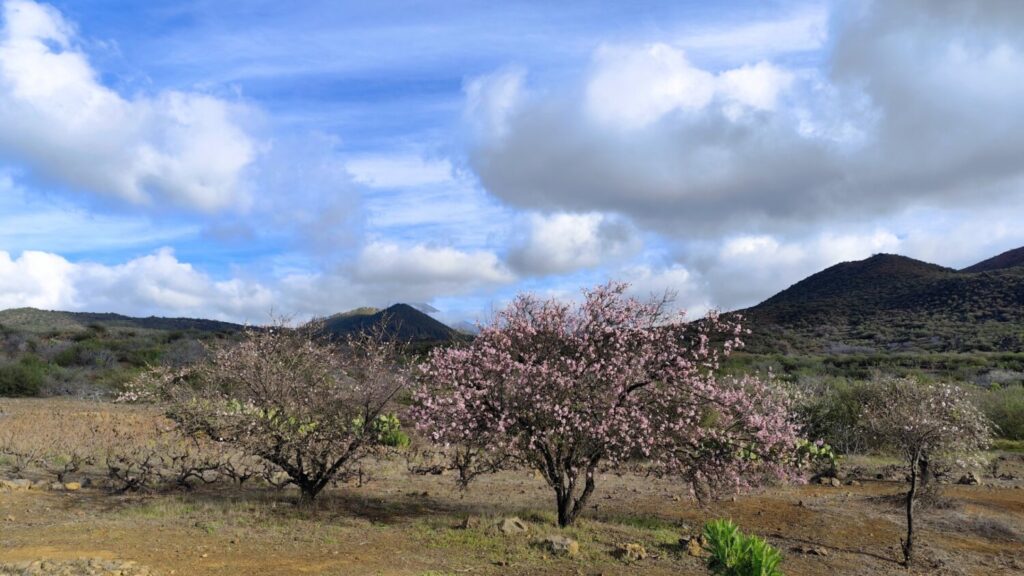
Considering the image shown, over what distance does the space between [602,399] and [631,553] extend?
221cm

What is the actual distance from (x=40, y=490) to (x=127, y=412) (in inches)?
496

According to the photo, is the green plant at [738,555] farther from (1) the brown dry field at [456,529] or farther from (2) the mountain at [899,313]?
(2) the mountain at [899,313]

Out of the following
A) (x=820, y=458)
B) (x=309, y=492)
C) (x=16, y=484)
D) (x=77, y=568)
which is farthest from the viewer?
(x=820, y=458)

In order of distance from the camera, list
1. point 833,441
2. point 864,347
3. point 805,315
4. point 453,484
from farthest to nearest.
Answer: point 805,315
point 864,347
point 833,441
point 453,484

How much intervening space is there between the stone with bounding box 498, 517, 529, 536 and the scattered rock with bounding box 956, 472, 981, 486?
41.3ft

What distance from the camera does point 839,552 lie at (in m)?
10.9

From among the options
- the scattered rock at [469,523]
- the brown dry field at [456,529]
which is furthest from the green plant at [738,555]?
the scattered rock at [469,523]

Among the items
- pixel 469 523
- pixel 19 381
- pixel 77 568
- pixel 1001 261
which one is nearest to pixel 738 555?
pixel 469 523

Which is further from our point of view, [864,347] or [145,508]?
[864,347]

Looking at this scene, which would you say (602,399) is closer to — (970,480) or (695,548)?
(695,548)

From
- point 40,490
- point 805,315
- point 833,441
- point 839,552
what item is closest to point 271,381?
point 40,490

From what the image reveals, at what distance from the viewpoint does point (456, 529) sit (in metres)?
11.1

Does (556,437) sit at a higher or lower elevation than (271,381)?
lower

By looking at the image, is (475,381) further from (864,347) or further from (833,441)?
(864,347)
